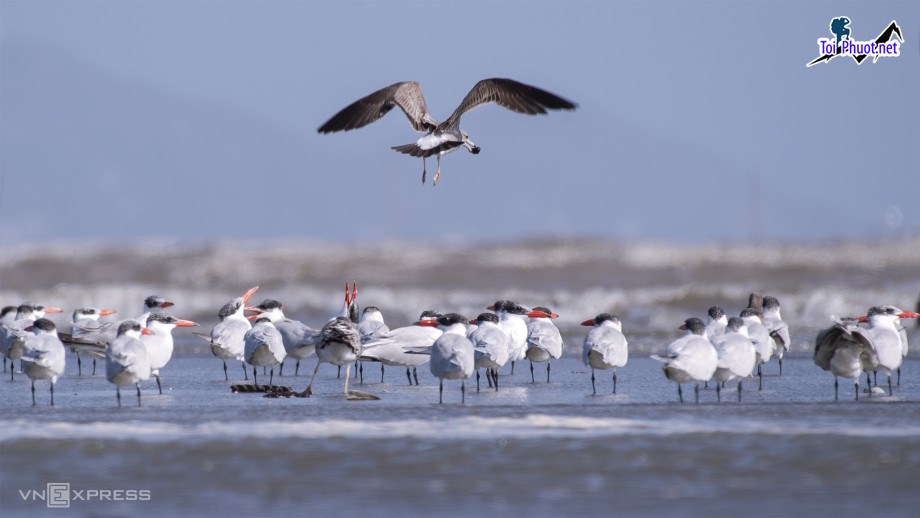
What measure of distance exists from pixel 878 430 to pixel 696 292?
1739 cm

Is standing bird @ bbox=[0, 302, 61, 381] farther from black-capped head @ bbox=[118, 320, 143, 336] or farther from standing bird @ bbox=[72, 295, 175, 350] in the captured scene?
black-capped head @ bbox=[118, 320, 143, 336]

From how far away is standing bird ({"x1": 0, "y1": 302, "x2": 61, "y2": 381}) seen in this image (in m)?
14.3

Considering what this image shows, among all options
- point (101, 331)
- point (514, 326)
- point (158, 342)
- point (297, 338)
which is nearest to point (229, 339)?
point (297, 338)

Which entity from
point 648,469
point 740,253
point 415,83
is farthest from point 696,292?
point 648,469

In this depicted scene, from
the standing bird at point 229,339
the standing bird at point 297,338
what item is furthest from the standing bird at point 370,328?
the standing bird at point 229,339

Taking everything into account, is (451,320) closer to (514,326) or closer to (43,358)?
(514,326)

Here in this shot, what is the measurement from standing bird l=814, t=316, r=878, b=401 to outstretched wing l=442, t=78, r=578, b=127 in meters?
3.22

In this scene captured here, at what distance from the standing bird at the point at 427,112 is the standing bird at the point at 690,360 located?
2558mm

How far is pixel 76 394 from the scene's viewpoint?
1223cm

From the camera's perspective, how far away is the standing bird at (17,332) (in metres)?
14.3

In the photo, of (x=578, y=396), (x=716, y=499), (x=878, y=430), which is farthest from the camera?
(x=578, y=396)

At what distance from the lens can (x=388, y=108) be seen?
13570 mm

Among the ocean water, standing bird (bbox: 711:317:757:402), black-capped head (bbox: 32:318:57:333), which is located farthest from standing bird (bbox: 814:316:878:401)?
black-capped head (bbox: 32:318:57:333)

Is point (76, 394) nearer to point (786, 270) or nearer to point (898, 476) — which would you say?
point (898, 476)
